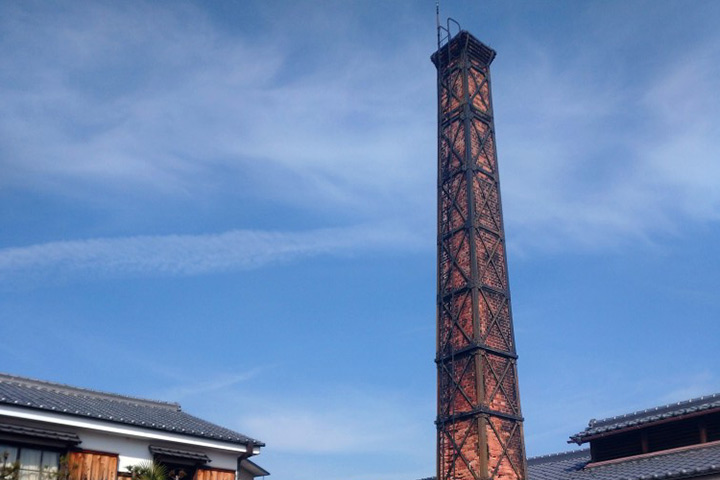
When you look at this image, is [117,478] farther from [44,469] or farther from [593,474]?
[593,474]

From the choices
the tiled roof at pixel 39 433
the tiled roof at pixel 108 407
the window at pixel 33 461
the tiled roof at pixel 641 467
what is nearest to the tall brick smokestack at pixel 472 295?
the tiled roof at pixel 641 467

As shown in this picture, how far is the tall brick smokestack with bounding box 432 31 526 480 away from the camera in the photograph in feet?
82.4

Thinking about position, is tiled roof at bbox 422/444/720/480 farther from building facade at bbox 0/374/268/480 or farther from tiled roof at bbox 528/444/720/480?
building facade at bbox 0/374/268/480

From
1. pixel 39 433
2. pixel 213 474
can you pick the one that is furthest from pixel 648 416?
pixel 39 433

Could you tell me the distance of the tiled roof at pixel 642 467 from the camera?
752 inches

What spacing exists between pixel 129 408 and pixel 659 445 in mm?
16611

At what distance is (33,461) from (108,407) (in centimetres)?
336

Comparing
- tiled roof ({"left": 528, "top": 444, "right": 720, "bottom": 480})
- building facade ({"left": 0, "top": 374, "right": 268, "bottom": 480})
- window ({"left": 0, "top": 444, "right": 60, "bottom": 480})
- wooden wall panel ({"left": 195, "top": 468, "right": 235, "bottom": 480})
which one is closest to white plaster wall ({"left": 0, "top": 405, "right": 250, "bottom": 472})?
building facade ({"left": 0, "top": 374, "right": 268, "bottom": 480})

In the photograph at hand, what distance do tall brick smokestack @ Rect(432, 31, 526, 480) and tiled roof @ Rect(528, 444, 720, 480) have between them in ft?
6.28

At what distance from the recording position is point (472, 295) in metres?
26.9

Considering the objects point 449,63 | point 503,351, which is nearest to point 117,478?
point 503,351

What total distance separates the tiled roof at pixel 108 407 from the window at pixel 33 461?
97 centimetres

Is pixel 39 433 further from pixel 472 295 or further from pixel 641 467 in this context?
pixel 641 467

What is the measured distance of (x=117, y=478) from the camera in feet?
57.1
